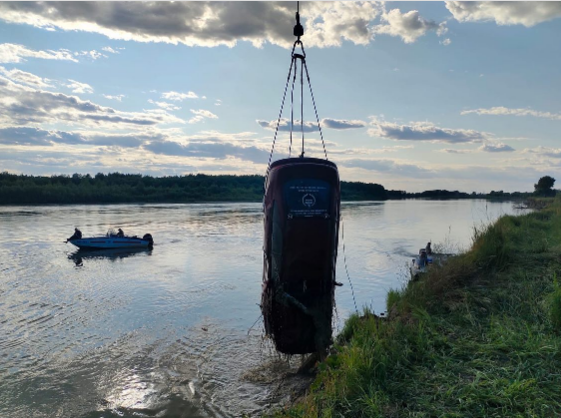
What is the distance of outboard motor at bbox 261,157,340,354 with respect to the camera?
583 centimetres

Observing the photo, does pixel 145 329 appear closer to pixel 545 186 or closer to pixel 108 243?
pixel 108 243

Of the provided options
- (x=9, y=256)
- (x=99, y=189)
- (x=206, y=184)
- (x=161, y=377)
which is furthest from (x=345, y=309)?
(x=206, y=184)

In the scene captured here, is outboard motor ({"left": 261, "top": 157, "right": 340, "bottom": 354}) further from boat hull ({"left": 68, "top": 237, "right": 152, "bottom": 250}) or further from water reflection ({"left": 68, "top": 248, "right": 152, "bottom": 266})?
boat hull ({"left": 68, "top": 237, "right": 152, "bottom": 250})

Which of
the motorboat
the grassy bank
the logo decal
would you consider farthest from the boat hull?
the logo decal

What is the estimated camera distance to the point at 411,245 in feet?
84.4

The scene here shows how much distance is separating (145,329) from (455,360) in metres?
8.05

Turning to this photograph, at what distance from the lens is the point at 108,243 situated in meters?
24.1

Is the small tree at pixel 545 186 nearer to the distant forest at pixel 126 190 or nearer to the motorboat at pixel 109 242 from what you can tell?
the distant forest at pixel 126 190

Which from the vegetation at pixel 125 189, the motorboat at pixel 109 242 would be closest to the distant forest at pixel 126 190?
the vegetation at pixel 125 189

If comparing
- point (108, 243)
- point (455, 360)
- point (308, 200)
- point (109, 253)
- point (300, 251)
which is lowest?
point (109, 253)

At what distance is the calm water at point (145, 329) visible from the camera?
7.02m

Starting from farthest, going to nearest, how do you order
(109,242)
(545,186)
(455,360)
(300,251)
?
(545,186) < (109,242) < (300,251) < (455,360)

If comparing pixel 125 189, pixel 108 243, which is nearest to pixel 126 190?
pixel 125 189

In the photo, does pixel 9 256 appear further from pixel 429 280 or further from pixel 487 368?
pixel 487 368
